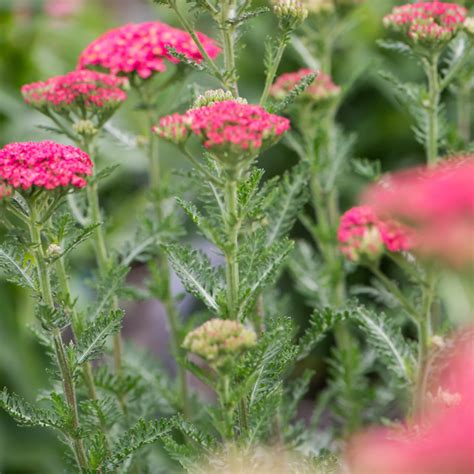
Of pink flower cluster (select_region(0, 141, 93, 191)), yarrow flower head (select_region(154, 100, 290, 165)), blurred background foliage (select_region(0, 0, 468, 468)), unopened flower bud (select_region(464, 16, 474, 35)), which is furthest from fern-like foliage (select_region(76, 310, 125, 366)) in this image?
blurred background foliage (select_region(0, 0, 468, 468))

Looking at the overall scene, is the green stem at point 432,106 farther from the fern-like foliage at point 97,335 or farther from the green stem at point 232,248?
the fern-like foliage at point 97,335

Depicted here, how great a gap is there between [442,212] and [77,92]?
876 millimetres

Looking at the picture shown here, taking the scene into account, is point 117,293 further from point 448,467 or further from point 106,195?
point 106,195

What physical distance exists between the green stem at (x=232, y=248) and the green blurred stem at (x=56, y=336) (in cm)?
30

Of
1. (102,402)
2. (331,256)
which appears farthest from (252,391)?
(331,256)

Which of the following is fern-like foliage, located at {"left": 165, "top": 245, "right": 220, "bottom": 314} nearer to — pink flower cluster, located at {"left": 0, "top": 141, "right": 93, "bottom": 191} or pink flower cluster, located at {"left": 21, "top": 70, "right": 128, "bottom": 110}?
pink flower cluster, located at {"left": 0, "top": 141, "right": 93, "bottom": 191}

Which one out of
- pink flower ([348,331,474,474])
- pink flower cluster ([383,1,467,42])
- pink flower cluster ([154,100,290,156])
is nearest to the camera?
pink flower ([348,331,474,474])

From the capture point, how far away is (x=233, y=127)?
117cm

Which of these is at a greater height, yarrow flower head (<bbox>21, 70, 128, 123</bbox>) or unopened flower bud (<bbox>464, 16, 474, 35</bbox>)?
unopened flower bud (<bbox>464, 16, 474, 35</bbox>)

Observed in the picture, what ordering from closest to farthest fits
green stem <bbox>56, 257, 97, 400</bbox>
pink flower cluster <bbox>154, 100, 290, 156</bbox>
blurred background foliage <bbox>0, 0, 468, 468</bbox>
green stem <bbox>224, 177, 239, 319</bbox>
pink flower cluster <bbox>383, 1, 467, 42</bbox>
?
pink flower cluster <bbox>154, 100, 290, 156</bbox>
green stem <bbox>224, 177, 239, 319</bbox>
green stem <bbox>56, 257, 97, 400</bbox>
pink flower cluster <bbox>383, 1, 467, 42</bbox>
blurred background foliage <bbox>0, 0, 468, 468</bbox>

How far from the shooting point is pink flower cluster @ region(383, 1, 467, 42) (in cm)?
160

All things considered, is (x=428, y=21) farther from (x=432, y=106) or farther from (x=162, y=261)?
(x=162, y=261)

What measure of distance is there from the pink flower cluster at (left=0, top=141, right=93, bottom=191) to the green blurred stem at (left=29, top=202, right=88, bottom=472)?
79 mm

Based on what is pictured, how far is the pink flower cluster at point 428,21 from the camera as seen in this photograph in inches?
63.1
